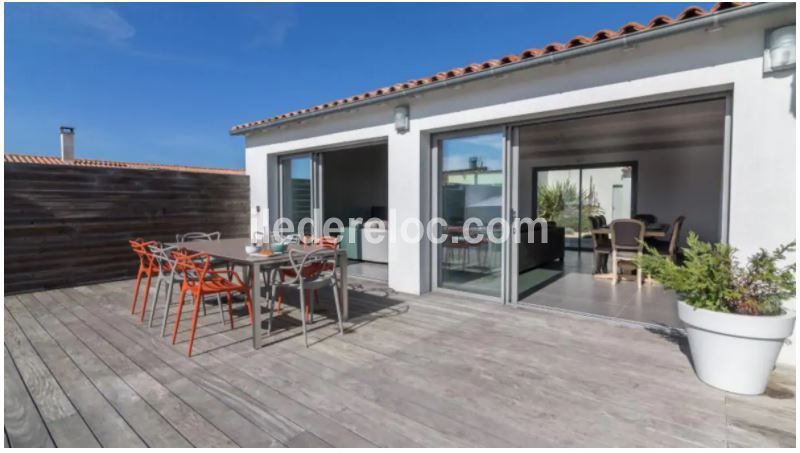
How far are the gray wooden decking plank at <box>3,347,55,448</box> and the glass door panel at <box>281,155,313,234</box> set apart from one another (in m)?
4.44

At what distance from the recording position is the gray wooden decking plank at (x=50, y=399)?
6.13 feet

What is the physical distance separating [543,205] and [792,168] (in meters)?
7.88

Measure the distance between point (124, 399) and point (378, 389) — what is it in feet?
4.78

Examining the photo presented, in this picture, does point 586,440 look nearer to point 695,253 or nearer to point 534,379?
point 534,379

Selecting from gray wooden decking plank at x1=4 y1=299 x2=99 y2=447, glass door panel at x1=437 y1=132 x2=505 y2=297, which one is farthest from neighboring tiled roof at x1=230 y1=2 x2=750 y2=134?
gray wooden decking plank at x1=4 y1=299 x2=99 y2=447

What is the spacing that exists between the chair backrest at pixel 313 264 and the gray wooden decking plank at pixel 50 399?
155 cm

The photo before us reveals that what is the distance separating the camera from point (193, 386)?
7.89 ft

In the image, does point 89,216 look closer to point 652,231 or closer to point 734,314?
point 734,314

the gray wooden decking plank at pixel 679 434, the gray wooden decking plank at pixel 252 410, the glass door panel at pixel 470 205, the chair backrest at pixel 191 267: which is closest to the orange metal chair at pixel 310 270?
the chair backrest at pixel 191 267

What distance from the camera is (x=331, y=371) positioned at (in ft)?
8.66

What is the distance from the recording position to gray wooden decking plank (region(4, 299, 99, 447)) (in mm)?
1867

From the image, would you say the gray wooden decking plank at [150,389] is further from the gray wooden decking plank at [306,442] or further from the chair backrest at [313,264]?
the chair backrest at [313,264]

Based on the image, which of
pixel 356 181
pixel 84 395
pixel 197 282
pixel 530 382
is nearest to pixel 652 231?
pixel 530 382

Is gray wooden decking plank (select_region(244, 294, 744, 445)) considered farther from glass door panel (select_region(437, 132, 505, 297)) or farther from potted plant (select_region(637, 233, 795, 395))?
glass door panel (select_region(437, 132, 505, 297))
